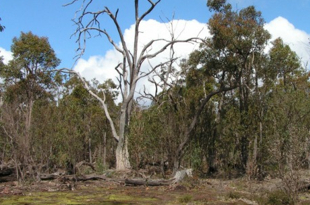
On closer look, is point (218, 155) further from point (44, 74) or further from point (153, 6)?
point (44, 74)

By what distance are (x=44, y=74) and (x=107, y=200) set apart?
77.2 feet

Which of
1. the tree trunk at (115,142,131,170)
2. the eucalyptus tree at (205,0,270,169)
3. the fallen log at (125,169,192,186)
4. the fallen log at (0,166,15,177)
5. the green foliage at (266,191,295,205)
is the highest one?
the eucalyptus tree at (205,0,270,169)

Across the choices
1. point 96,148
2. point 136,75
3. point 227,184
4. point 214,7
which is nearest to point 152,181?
point 227,184

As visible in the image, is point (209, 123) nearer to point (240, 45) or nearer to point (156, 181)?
point (240, 45)

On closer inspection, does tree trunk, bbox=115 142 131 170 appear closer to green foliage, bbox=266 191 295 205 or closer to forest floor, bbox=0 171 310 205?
forest floor, bbox=0 171 310 205

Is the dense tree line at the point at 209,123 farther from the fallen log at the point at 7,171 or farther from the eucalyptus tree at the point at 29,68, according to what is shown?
the eucalyptus tree at the point at 29,68

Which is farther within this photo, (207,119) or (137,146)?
(207,119)

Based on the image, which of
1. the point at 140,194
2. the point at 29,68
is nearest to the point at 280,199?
the point at 140,194

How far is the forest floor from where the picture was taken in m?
10.0

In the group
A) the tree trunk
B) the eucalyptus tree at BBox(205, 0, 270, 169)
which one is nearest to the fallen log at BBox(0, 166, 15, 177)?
the tree trunk

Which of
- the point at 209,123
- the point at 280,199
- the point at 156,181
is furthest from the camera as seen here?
the point at 209,123

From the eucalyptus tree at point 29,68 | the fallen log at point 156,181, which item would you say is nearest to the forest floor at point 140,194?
the fallen log at point 156,181

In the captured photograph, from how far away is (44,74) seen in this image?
3206 cm

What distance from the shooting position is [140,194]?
11.9 m
